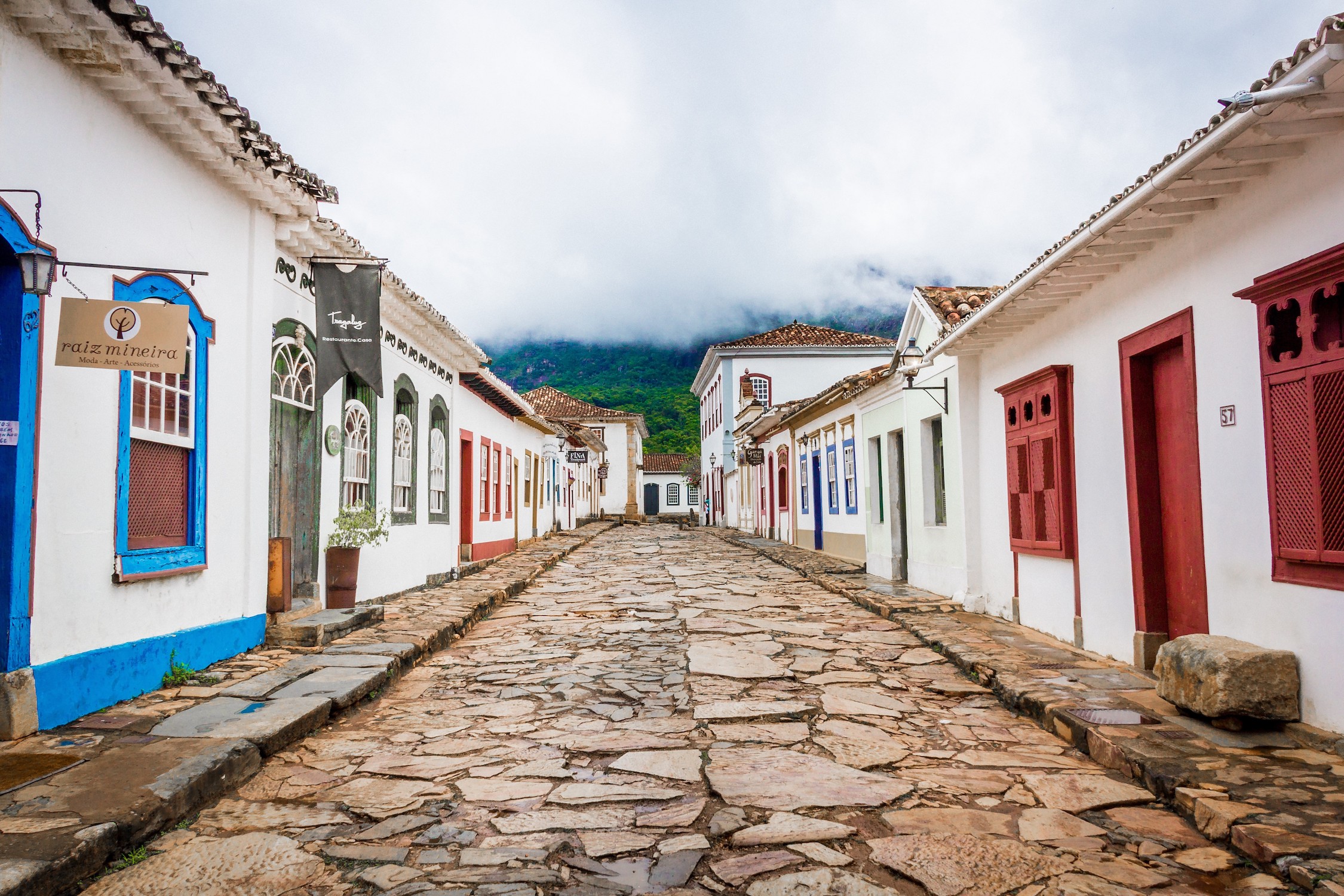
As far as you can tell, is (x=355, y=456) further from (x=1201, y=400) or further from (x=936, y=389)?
(x=1201, y=400)

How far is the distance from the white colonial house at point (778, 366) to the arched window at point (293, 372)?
27.2 m

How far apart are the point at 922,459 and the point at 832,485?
20.5 ft

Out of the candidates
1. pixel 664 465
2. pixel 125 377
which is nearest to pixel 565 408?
pixel 664 465

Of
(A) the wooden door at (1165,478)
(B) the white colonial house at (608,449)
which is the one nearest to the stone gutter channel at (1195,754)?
(A) the wooden door at (1165,478)

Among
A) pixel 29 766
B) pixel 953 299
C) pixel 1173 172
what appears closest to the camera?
pixel 29 766

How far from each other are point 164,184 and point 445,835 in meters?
4.77

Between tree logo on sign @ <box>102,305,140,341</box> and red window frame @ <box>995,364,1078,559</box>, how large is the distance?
22.9 feet

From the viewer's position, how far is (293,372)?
8.10 m

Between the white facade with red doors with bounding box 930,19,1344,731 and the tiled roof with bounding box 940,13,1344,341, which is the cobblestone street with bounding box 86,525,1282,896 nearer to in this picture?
the white facade with red doors with bounding box 930,19,1344,731

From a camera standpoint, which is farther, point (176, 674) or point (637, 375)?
point (637, 375)

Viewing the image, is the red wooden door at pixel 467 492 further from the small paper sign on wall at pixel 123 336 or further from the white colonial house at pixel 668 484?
the white colonial house at pixel 668 484

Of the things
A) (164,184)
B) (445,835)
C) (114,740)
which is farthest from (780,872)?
(164,184)

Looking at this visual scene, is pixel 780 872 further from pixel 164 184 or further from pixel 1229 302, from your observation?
pixel 164 184

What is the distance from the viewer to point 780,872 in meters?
3.21
